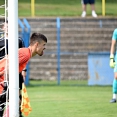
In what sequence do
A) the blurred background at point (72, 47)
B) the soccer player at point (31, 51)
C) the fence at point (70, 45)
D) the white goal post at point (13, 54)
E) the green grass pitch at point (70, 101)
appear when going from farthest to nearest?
the fence at point (70, 45)
the blurred background at point (72, 47)
the green grass pitch at point (70, 101)
the soccer player at point (31, 51)
the white goal post at point (13, 54)

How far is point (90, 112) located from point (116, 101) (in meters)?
2.40

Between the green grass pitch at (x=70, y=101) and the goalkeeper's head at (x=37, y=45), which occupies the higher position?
the goalkeeper's head at (x=37, y=45)

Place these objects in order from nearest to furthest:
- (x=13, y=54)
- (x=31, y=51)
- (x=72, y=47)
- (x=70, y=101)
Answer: (x=13, y=54) → (x=31, y=51) → (x=70, y=101) → (x=72, y=47)

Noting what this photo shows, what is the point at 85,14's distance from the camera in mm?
25078

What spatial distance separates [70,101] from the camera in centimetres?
1501

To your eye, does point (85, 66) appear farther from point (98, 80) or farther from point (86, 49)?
point (98, 80)

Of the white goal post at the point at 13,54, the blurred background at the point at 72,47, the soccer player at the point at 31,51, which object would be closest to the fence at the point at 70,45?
the blurred background at the point at 72,47

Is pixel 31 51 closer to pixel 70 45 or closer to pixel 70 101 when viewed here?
pixel 70 101

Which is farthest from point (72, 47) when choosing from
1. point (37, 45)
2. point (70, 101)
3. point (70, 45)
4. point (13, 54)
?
point (13, 54)

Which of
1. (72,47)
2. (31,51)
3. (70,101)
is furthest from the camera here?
(72,47)

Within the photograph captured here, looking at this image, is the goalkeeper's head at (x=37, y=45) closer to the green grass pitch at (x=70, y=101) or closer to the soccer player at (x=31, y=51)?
the soccer player at (x=31, y=51)

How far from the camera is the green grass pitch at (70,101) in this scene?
40.3 ft

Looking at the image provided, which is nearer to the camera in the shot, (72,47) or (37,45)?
(37,45)

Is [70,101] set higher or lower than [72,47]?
lower
